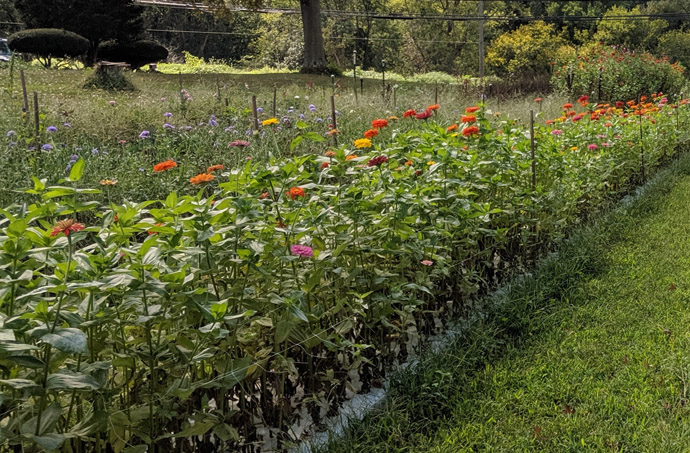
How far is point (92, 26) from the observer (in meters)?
19.8

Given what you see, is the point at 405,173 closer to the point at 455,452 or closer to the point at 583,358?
the point at 583,358

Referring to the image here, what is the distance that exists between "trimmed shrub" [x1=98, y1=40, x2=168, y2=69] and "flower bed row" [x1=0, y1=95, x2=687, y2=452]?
66.0 feet

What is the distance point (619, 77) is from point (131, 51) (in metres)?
16.1

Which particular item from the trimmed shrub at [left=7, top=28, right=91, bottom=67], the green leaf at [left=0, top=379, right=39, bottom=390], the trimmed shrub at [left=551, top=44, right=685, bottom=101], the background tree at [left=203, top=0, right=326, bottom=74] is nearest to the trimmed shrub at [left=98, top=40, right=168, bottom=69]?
the trimmed shrub at [left=7, top=28, right=91, bottom=67]

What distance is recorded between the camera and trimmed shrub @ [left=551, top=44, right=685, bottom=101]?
13758mm

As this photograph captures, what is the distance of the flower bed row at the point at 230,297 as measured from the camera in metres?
1.53

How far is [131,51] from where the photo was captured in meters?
21.2

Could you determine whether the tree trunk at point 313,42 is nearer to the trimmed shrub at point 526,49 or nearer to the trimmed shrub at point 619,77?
the trimmed shrub at point 619,77

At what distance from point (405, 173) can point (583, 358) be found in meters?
1.27

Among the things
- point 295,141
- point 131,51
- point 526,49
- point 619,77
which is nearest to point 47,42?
point 131,51

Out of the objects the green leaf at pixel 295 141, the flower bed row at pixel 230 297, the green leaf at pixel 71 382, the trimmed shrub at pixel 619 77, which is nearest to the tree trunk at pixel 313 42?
the trimmed shrub at pixel 619 77

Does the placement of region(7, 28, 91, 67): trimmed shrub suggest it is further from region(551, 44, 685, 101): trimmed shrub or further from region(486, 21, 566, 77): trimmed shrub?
region(486, 21, 566, 77): trimmed shrub

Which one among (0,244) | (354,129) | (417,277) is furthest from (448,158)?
(354,129)

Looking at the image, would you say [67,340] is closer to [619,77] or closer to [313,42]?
[619,77]
